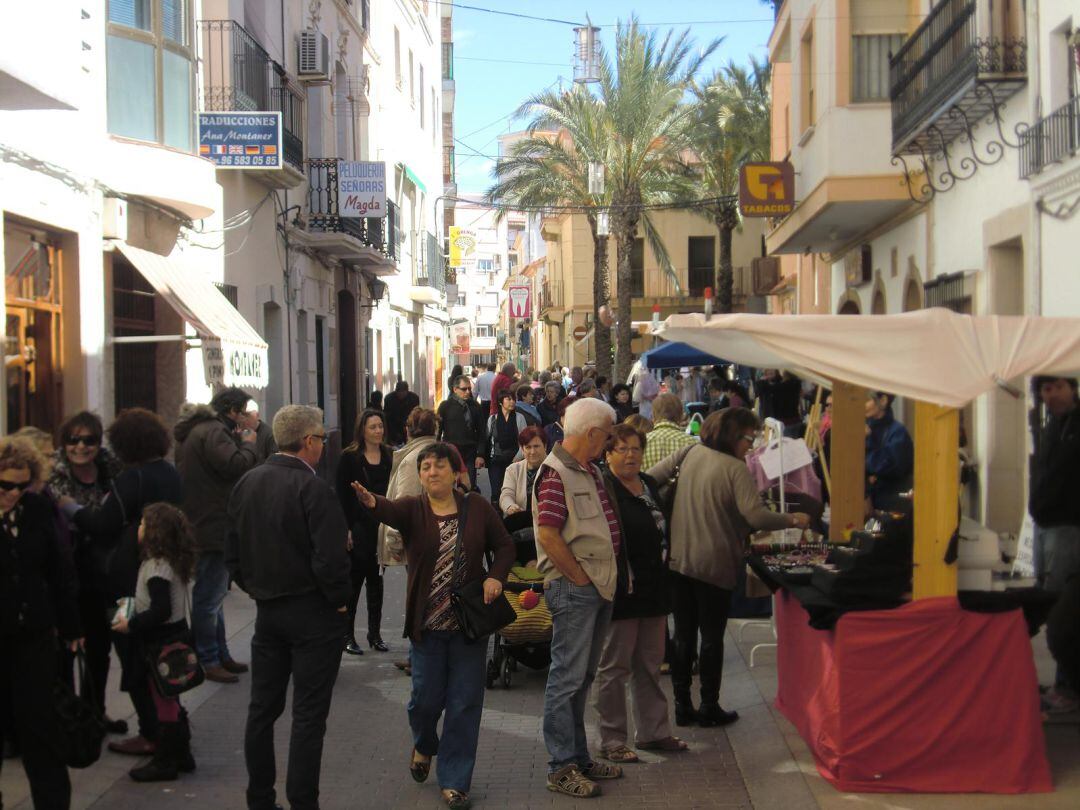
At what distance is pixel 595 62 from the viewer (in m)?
26.6

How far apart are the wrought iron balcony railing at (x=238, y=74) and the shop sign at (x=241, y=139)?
887 mm

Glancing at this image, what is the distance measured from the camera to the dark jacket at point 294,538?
5340mm

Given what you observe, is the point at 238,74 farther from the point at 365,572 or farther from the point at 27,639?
the point at 27,639

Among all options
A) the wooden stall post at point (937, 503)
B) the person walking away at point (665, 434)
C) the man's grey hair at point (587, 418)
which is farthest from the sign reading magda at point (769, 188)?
the man's grey hair at point (587, 418)

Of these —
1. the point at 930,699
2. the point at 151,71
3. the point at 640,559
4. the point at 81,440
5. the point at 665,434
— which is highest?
the point at 151,71

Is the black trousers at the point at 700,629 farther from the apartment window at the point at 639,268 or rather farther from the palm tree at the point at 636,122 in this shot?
the apartment window at the point at 639,268

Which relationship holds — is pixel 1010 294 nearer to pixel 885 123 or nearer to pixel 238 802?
pixel 885 123

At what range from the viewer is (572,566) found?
5910 millimetres

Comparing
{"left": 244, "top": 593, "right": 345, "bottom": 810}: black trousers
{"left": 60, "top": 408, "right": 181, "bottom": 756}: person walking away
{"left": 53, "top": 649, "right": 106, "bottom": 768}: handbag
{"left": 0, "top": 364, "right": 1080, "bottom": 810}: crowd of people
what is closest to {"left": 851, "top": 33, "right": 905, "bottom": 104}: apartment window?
{"left": 0, "top": 364, "right": 1080, "bottom": 810}: crowd of people

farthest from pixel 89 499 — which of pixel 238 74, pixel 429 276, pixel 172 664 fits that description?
pixel 429 276

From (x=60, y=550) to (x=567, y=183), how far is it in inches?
1346

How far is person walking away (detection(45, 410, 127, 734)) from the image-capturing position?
21.5 feet

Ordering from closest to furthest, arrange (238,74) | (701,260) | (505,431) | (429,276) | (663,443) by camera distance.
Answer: (663,443), (505,431), (238,74), (429,276), (701,260)

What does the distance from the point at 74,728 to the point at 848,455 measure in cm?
489
